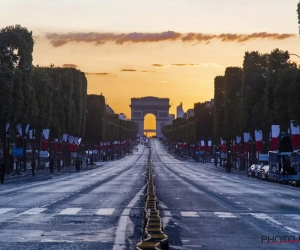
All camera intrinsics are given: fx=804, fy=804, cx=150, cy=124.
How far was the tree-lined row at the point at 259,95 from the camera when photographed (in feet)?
246

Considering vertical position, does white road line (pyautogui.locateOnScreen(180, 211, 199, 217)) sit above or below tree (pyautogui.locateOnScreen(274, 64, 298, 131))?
below

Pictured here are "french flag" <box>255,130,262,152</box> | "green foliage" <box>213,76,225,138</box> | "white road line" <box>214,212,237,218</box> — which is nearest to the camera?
"white road line" <box>214,212,237,218</box>

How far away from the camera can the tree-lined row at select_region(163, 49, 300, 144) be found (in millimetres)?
74938

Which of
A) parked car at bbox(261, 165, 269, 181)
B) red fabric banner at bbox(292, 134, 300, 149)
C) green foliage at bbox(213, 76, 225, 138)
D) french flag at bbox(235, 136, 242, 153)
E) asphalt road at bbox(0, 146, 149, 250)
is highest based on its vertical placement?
green foliage at bbox(213, 76, 225, 138)

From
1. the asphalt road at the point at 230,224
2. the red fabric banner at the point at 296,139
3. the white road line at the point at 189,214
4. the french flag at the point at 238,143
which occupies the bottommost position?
the asphalt road at the point at 230,224

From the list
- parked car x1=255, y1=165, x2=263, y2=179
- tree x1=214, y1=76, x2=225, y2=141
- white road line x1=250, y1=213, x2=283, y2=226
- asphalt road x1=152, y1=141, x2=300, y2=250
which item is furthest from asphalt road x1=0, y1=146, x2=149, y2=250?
tree x1=214, y1=76, x2=225, y2=141

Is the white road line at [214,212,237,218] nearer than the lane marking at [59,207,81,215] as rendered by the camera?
Yes

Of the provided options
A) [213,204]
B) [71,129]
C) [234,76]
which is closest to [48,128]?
[71,129]

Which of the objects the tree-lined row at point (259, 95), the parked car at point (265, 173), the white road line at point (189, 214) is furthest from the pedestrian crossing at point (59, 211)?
the parked car at point (265, 173)

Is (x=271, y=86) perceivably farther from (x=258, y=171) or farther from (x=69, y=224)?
(x=69, y=224)

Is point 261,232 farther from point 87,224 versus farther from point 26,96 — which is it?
point 26,96

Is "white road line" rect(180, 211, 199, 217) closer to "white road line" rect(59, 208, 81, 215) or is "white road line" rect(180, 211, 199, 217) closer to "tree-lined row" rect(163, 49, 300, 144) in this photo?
"white road line" rect(59, 208, 81, 215)

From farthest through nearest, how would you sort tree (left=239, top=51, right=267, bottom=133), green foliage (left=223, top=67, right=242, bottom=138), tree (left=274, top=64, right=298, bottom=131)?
1. green foliage (left=223, top=67, right=242, bottom=138)
2. tree (left=239, top=51, right=267, bottom=133)
3. tree (left=274, top=64, right=298, bottom=131)

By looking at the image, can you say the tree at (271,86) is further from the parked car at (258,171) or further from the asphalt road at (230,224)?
the asphalt road at (230,224)
